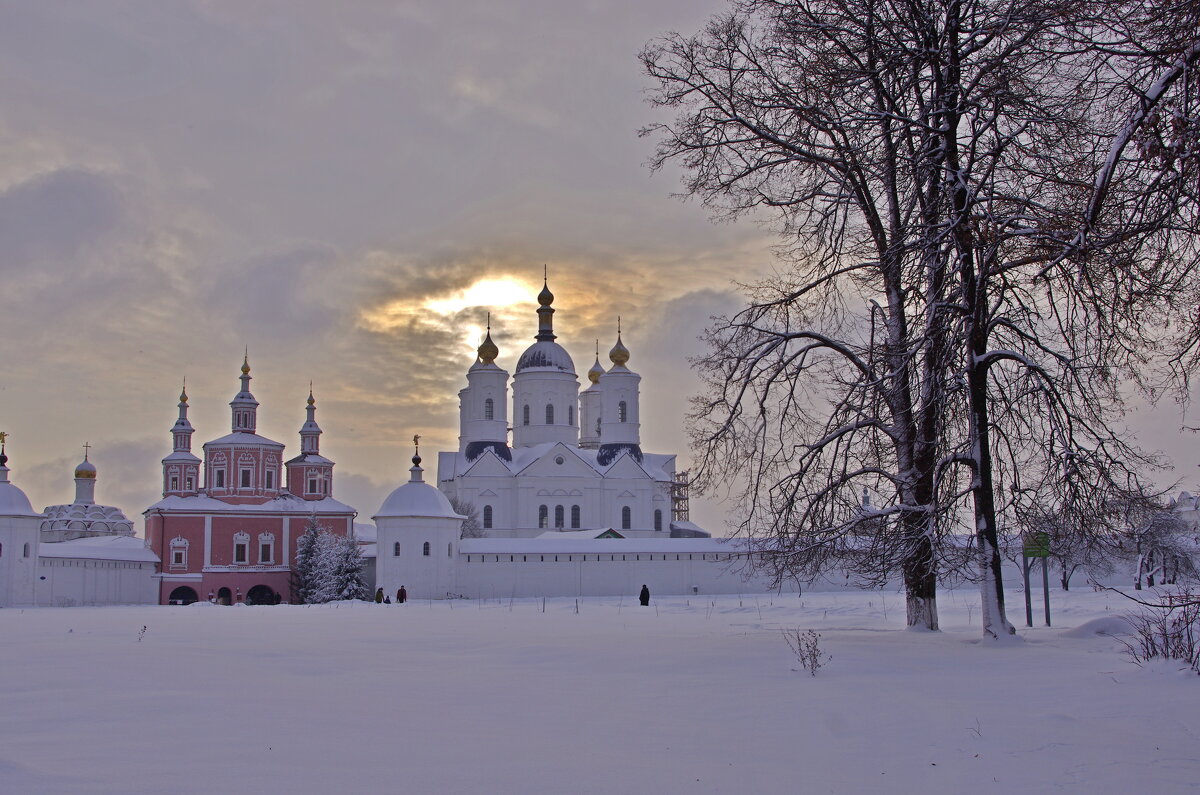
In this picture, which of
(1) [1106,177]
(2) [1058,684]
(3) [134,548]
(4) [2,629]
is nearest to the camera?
(1) [1106,177]

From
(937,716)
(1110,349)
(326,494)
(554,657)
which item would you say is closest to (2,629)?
(554,657)

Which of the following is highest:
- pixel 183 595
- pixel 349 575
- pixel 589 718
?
pixel 589 718

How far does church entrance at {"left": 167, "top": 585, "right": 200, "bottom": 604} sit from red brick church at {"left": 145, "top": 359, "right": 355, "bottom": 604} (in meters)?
0.05

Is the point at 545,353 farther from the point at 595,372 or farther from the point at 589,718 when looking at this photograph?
the point at 589,718

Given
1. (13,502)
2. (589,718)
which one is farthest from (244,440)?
(589,718)

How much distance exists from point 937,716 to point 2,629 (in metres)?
12.6

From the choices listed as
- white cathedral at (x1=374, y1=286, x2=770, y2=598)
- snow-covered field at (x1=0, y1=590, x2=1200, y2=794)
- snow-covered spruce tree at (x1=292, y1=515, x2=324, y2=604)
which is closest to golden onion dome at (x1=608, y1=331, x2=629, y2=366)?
white cathedral at (x1=374, y1=286, x2=770, y2=598)

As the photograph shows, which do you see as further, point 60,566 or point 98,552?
point 98,552

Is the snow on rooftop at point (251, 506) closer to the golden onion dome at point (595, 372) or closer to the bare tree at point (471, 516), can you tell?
the bare tree at point (471, 516)

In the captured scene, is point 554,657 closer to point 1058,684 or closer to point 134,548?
point 1058,684

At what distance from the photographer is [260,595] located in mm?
54031

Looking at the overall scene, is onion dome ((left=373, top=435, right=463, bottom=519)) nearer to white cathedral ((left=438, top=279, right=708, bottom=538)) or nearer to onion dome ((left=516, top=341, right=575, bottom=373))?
white cathedral ((left=438, top=279, right=708, bottom=538))

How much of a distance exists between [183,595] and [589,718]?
4976cm

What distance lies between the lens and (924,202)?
36.1 ft
